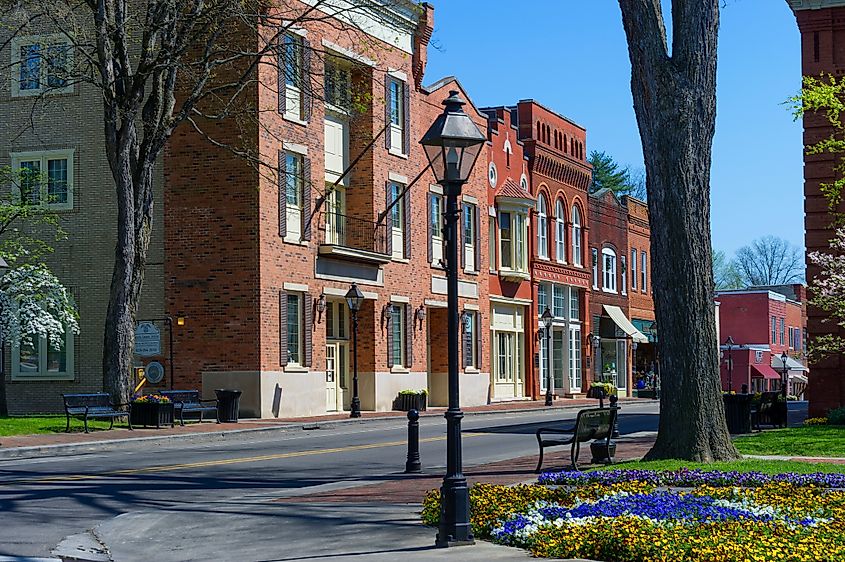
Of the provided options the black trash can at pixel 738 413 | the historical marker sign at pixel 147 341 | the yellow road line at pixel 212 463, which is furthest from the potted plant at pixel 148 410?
the black trash can at pixel 738 413

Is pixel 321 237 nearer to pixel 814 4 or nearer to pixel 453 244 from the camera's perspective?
pixel 814 4

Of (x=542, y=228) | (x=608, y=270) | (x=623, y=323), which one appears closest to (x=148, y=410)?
(x=542, y=228)

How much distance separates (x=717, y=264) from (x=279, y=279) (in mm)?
96814

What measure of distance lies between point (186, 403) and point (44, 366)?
6.72 metres

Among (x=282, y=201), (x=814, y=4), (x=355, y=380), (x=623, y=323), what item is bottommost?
(x=355, y=380)

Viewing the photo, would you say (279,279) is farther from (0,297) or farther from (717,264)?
(717,264)

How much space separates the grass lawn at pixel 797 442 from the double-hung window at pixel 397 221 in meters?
19.9

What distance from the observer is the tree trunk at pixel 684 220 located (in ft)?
56.2

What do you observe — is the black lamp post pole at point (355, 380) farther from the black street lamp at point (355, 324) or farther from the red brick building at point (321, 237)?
the red brick building at point (321, 237)

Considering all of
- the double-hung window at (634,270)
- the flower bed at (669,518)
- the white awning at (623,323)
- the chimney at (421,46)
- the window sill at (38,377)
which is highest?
the chimney at (421,46)

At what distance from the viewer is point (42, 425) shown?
28.5m

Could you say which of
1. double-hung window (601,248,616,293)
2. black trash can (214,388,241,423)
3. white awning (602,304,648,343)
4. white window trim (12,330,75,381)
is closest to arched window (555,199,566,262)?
double-hung window (601,248,616,293)

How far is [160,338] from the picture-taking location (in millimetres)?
36094

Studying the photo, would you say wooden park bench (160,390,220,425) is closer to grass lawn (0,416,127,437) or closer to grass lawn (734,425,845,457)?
grass lawn (0,416,127,437)
